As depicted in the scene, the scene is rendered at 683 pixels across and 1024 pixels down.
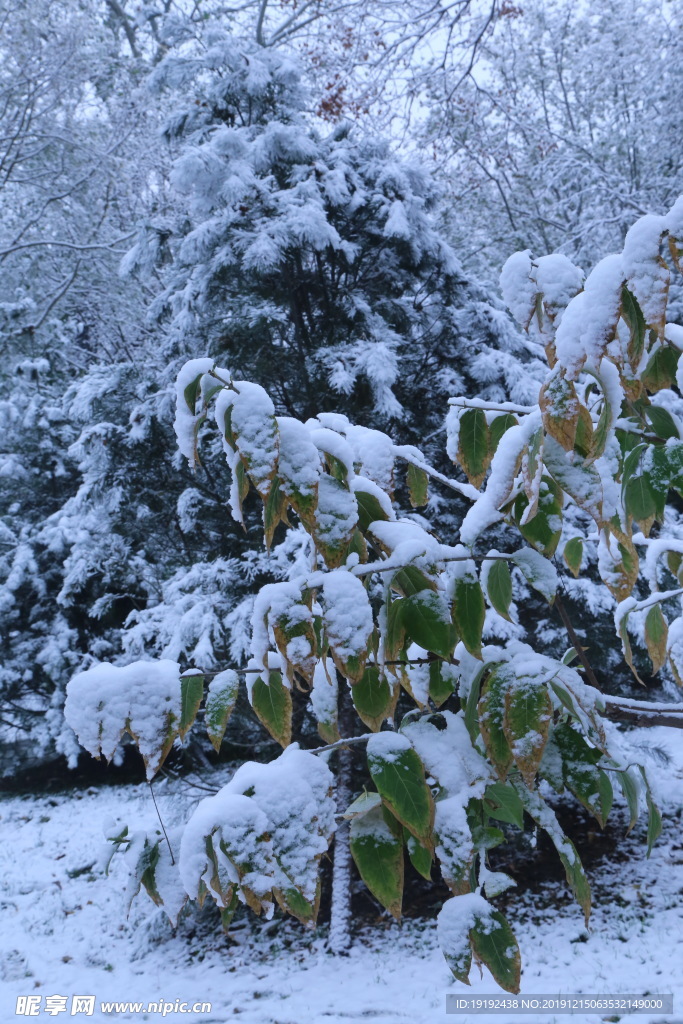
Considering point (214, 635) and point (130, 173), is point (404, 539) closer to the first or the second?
point (214, 635)

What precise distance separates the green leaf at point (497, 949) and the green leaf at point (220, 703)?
388 mm

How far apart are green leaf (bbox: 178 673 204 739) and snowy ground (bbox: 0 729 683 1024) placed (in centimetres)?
275

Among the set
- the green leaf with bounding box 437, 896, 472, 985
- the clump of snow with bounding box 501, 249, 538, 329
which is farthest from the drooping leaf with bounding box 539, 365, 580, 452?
the green leaf with bounding box 437, 896, 472, 985

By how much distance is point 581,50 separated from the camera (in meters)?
8.81

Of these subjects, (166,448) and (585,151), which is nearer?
(166,448)

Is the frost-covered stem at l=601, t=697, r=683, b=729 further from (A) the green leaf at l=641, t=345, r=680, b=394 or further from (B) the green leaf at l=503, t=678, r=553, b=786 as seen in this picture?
(A) the green leaf at l=641, t=345, r=680, b=394

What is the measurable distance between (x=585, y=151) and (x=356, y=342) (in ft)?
17.1

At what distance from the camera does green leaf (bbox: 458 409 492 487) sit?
107cm

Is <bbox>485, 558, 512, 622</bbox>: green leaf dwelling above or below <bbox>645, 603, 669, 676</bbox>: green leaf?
above

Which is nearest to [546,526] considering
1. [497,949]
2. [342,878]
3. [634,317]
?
[634,317]

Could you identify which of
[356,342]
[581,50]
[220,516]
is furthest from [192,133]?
[581,50]

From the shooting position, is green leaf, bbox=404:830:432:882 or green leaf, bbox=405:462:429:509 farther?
green leaf, bbox=405:462:429:509

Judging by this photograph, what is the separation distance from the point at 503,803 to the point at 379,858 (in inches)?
6.8

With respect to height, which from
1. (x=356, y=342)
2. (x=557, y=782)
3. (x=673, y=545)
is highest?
(x=356, y=342)
